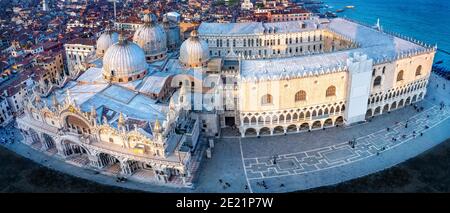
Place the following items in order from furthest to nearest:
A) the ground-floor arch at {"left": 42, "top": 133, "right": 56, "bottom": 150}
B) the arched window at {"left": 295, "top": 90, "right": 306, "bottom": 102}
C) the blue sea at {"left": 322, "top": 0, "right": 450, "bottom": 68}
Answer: the blue sea at {"left": 322, "top": 0, "right": 450, "bottom": 68} < the arched window at {"left": 295, "top": 90, "right": 306, "bottom": 102} < the ground-floor arch at {"left": 42, "top": 133, "right": 56, "bottom": 150}

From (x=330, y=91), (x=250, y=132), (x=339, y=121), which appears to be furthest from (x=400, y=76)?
(x=250, y=132)

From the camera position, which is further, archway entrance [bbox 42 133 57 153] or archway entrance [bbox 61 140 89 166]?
archway entrance [bbox 42 133 57 153]

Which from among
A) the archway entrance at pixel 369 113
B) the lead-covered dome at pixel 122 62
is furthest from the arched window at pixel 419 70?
the lead-covered dome at pixel 122 62

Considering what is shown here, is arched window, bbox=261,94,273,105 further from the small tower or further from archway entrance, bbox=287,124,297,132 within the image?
the small tower

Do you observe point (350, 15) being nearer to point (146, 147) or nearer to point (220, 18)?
point (220, 18)

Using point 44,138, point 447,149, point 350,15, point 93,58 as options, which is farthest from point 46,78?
point 350,15

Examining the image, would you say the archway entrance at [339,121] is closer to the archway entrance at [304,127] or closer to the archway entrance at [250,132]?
the archway entrance at [304,127]

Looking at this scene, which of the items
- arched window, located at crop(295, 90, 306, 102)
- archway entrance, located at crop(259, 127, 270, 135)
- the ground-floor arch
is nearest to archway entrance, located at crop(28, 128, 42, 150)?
the ground-floor arch
